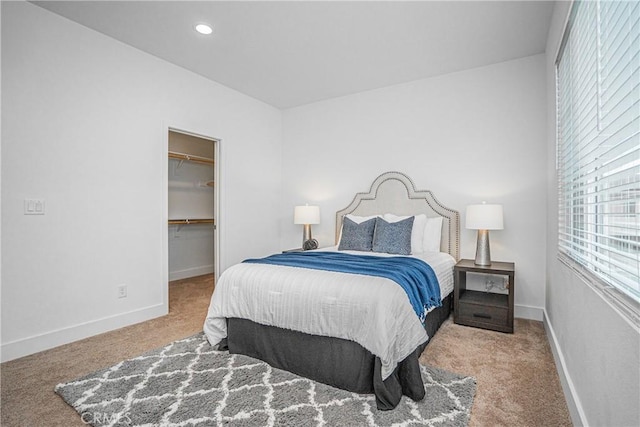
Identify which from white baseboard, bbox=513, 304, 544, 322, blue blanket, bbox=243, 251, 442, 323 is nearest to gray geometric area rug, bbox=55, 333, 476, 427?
blue blanket, bbox=243, 251, 442, 323

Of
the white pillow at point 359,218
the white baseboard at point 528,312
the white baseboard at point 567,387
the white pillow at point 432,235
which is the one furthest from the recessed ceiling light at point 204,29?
the white baseboard at point 528,312

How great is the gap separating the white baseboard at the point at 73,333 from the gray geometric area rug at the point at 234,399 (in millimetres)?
817

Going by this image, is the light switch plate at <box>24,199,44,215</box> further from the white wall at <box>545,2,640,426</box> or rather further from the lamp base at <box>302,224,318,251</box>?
the white wall at <box>545,2,640,426</box>

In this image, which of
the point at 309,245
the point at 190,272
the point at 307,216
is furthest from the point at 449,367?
the point at 190,272

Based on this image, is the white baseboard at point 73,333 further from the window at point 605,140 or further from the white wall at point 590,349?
the window at point 605,140

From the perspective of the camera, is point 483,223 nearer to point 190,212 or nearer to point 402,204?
point 402,204

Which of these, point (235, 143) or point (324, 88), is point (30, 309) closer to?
point (235, 143)

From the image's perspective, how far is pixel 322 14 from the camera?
9.06ft

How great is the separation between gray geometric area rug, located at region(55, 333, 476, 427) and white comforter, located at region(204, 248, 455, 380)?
0.27m

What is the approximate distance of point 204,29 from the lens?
3006 mm

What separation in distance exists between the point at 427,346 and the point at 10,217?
336cm

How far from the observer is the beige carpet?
→ 1.80m

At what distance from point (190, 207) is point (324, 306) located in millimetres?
4228

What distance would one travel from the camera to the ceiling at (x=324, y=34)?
268 centimetres
